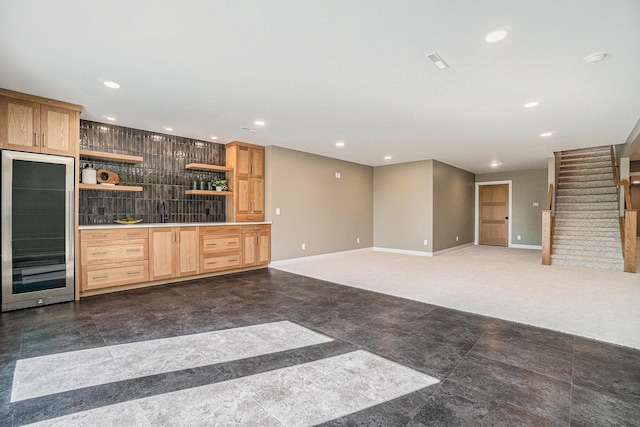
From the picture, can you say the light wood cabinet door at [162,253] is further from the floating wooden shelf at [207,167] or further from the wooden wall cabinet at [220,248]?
the floating wooden shelf at [207,167]

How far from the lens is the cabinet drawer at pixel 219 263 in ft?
17.0

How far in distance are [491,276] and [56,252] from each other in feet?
21.6

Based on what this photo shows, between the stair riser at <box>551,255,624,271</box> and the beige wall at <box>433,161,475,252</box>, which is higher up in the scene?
the beige wall at <box>433,161,475,252</box>

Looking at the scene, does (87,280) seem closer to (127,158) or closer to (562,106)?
(127,158)

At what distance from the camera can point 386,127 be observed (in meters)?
4.89

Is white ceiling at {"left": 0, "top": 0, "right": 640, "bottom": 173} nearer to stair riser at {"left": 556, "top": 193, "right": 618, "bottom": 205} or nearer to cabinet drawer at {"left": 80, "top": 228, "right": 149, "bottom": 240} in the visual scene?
cabinet drawer at {"left": 80, "top": 228, "right": 149, "bottom": 240}

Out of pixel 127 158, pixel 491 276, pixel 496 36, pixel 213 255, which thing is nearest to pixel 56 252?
pixel 127 158

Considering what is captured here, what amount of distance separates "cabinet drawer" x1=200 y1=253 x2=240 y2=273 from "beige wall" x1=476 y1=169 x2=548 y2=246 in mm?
8747

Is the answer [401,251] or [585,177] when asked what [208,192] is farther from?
[585,177]

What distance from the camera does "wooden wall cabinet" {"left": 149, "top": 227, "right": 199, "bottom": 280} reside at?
4.63 meters

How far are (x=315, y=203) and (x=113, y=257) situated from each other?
4.13 metres

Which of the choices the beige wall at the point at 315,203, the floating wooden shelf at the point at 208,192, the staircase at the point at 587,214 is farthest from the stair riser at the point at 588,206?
the floating wooden shelf at the point at 208,192

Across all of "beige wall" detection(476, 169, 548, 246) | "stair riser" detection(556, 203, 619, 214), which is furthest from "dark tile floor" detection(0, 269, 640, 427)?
"beige wall" detection(476, 169, 548, 246)

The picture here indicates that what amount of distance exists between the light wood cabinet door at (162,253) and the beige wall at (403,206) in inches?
225
